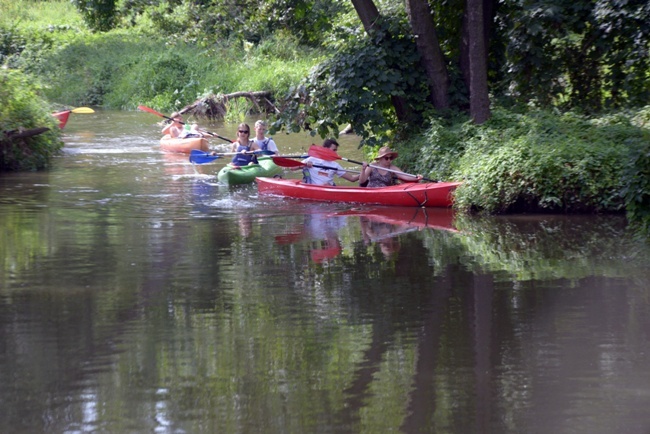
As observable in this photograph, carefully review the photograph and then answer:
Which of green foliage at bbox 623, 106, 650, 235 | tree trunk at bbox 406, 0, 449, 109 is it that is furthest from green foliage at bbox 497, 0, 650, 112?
green foliage at bbox 623, 106, 650, 235

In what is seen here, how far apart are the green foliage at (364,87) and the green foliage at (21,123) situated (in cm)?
482

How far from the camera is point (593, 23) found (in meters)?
14.8

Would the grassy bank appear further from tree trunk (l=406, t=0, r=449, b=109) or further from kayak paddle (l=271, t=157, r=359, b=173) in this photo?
kayak paddle (l=271, t=157, r=359, b=173)

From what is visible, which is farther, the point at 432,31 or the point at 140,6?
the point at 140,6

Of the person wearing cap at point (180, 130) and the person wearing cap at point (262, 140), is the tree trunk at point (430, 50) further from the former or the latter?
the person wearing cap at point (180, 130)

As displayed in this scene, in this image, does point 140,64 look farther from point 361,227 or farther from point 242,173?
point 361,227

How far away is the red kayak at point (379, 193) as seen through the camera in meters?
12.9

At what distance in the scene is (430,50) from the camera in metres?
15.4

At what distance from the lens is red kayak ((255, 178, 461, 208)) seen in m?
12.9

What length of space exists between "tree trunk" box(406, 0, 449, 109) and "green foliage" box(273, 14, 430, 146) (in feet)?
0.52

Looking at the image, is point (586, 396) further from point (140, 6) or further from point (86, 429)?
point (140, 6)

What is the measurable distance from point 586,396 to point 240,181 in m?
11.2

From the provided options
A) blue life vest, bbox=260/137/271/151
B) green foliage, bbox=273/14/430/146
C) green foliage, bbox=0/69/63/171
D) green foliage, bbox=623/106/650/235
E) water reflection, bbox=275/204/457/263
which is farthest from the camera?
blue life vest, bbox=260/137/271/151

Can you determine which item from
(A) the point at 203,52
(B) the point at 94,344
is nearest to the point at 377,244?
(B) the point at 94,344
